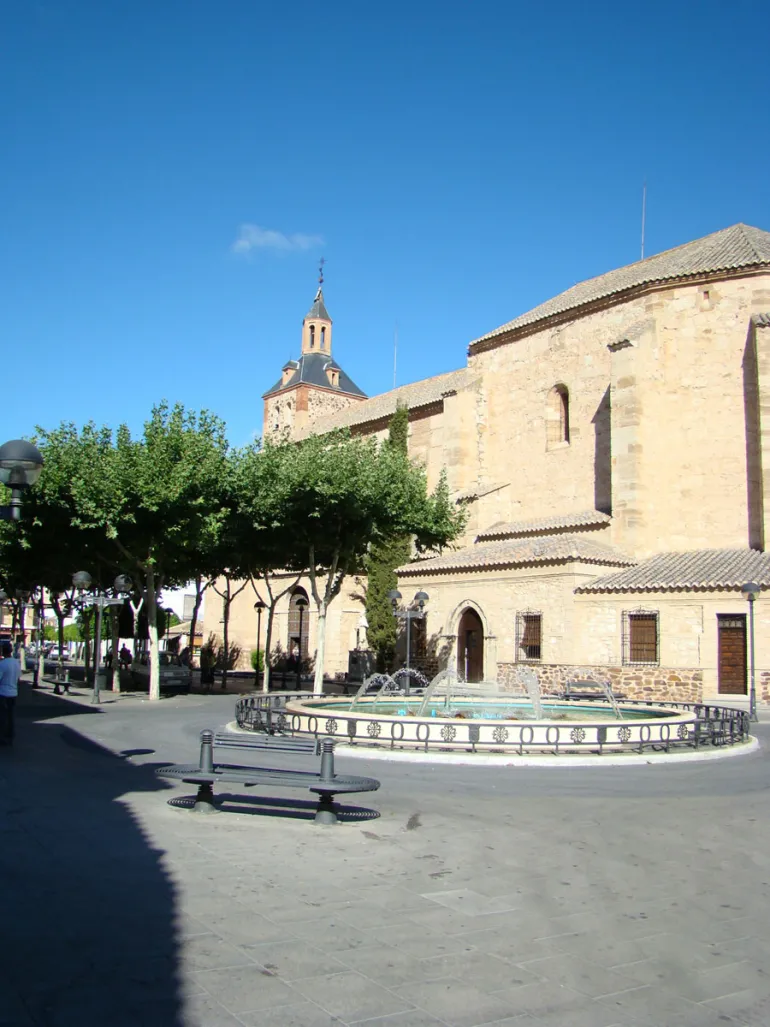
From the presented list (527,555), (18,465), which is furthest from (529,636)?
(18,465)

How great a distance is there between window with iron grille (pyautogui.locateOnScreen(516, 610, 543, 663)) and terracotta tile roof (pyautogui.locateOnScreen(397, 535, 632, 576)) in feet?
5.50

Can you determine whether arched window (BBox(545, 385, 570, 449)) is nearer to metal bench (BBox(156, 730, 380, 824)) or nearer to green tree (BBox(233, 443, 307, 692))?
green tree (BBox(233, 443, 307, 692))

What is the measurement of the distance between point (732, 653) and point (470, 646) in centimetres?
912

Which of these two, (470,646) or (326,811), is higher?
(470,646)

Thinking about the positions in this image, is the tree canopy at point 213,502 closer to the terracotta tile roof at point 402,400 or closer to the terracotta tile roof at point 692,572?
the terracotta tile roof at point 692,572

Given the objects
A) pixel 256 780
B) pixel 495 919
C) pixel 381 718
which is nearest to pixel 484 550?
pixel 381 718

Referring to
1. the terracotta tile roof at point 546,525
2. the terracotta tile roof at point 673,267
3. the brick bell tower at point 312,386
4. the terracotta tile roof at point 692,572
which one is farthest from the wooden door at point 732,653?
the brick bell tower at point 312,386

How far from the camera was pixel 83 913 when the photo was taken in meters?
5.39

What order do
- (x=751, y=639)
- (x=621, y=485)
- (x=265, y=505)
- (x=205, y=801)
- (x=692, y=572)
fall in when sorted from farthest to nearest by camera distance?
(x=621, y=485), (x=265, y=505), (x=692, y=572), (x=751, y=639), (x=205, y=801)

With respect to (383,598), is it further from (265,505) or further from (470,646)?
(265,505)

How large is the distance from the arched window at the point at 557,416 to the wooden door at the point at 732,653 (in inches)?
426

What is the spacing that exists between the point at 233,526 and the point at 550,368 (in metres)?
13.7

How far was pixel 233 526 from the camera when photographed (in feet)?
91.5

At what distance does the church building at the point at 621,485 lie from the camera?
24.9 m
